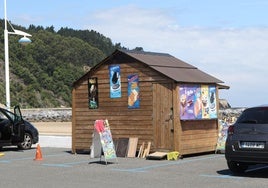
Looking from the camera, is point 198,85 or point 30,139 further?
point 30,139

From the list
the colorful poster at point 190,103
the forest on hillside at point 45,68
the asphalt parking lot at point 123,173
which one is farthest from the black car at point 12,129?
the forest on hillside at point 45,68

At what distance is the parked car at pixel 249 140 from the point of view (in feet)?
38.4

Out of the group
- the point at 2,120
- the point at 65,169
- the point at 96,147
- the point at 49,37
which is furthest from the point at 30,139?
the point at 49,37

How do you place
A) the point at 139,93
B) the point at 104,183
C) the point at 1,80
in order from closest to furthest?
the point at 104,183, the point at 139,93, the point at 1,80

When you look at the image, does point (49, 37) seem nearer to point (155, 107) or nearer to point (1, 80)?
point (1, 80)

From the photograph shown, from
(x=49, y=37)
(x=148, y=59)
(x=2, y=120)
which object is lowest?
(x=2, y=120)

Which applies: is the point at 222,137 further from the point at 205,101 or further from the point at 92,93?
the point at 92,93

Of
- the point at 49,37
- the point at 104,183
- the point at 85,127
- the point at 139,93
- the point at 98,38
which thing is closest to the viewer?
the point at 104,183

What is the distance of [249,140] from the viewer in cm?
1191

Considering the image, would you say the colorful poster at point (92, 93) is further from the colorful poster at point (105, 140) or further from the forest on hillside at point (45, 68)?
the forest on hillside at point (45, 68)

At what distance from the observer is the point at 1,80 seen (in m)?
95.3

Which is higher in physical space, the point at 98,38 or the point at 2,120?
the point at 98,38

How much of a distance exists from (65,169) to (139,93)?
416 centimetres

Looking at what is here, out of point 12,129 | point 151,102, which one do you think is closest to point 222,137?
point 151,102
